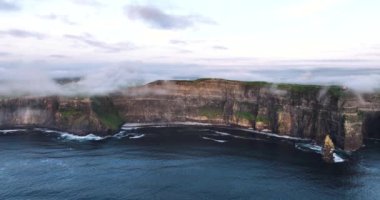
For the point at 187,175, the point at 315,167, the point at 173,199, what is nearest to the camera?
the point at 173,199

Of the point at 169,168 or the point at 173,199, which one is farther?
the point at 169,168

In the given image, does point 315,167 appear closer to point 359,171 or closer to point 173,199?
point 359,171

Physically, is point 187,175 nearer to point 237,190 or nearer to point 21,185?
point 237,190

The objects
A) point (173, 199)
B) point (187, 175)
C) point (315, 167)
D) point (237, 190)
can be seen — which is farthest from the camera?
point (315, 167)

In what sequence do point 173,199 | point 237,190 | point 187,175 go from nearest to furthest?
1. point 173,199
2. point 237,190
3. point 187,175

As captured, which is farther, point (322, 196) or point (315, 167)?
point (315, 167)

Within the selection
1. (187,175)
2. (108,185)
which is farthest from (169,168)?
(108,185)

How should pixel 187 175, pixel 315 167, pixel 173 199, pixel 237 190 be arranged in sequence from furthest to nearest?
pixel 315 167, pixel 187 175, pixel 237 190, pixel 173 199

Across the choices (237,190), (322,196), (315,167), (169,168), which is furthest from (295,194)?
(169,168)

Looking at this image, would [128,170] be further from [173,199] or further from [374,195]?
[374,195]
